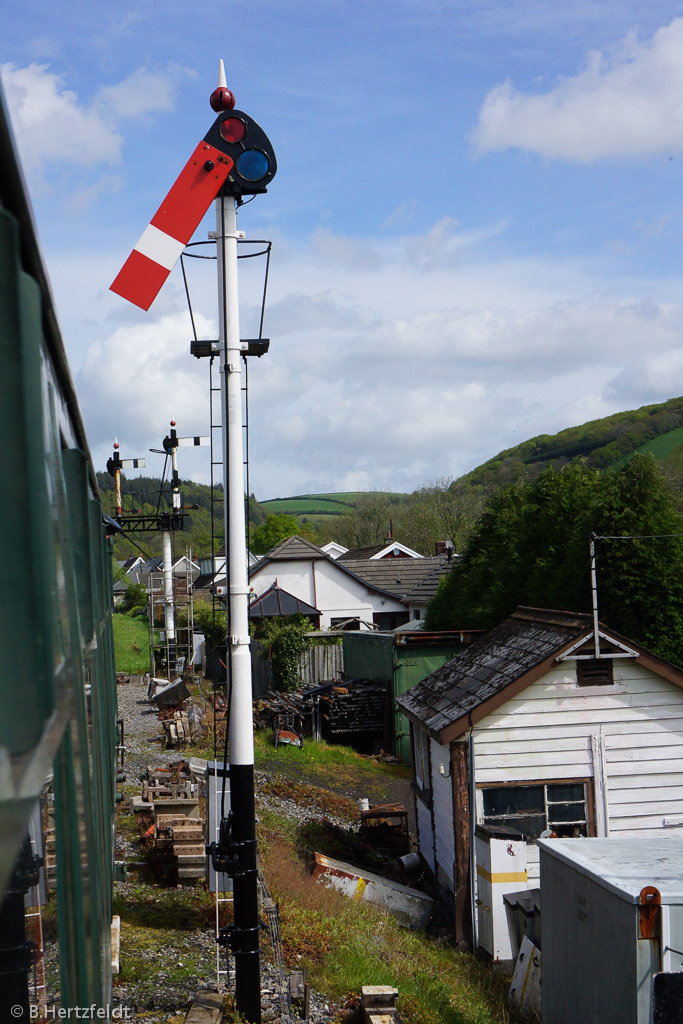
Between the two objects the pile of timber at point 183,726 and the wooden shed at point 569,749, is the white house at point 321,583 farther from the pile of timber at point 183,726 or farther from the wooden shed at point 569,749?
the wooden shed at point 569,749

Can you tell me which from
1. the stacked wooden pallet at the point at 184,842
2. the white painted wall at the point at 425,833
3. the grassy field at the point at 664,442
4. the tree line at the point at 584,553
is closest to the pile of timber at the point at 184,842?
the stacked wooden pallet at the point at 184,842

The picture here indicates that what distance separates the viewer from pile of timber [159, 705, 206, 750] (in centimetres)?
2062

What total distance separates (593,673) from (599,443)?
280 feet

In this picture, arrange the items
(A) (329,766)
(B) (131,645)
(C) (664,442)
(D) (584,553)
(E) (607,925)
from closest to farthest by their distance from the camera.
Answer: (E) (607,925) → (D) (584,553) → (A) (329,766) → (B) (131,645) → (C) (664,442)

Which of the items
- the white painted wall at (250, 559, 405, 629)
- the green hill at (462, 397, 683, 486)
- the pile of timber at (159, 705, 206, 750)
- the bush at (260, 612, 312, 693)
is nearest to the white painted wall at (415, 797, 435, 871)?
the pile of timber at (159, 705, 206, 750)

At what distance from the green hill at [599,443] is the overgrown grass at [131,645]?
105 ft

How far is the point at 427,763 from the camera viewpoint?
44.0 feet

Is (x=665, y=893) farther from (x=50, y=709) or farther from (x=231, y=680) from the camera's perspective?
(x=50, y=709)

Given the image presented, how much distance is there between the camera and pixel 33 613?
125cm

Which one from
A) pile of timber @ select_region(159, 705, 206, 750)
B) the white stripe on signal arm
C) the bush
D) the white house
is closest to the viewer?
the white stripe on signal arm

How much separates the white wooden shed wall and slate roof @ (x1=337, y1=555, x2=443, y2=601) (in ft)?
91.8

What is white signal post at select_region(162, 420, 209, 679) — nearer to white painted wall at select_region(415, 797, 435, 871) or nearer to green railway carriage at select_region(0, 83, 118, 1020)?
white painted wall at select_region(415, 797, 435, 871)

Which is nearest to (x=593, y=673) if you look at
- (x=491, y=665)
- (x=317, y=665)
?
(x=491, y=665)

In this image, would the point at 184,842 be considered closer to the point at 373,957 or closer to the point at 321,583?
the point at 373,957
